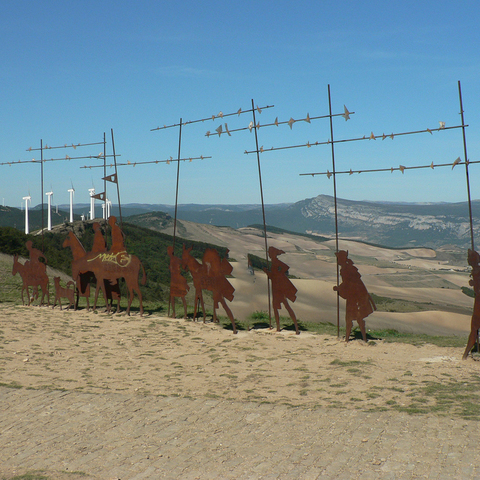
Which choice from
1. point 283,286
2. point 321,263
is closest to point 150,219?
point 321,263

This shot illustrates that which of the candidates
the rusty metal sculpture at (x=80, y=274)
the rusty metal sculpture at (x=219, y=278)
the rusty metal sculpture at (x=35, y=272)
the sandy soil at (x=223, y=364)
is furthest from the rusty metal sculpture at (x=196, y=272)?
the rusty metal sculpture at (x=35, y=272)

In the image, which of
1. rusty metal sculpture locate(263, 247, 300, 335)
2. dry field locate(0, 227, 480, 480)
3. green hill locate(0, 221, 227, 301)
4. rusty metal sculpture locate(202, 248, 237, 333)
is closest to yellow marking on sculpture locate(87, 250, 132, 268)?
dry field locate(0, 227, 480, 480)

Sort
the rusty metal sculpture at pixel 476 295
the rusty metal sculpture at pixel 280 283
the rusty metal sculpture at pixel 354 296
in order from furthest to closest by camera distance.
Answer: the rusty metal sculpture at pixel 280 283, the rusty metal sculpture at pixel 354 296, the rusty metal sculpture at pixel 476 295

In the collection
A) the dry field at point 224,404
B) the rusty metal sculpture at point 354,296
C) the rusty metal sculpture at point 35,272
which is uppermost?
the rusty metal sculpture at point 35,272

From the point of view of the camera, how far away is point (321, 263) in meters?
77.6

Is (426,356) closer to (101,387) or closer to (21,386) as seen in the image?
(101,387)

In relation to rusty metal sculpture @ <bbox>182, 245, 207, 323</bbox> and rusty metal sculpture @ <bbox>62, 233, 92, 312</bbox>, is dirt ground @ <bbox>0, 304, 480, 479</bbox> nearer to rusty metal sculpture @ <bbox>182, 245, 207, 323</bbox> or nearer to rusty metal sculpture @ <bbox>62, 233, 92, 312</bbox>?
rusty metal sculpture @ <bbox>182, 245, 207, 323</bbox>

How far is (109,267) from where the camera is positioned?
59.4 feet

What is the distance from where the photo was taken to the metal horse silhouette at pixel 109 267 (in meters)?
17.7

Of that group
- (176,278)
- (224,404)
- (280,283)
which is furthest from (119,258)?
(224,404)

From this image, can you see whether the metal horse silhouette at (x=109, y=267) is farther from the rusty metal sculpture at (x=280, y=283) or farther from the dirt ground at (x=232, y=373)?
the rusty metal sculpture at (x=280, y=283)

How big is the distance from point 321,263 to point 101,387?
6903 centimetres

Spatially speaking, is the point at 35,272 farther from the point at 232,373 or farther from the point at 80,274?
the point at 232,373

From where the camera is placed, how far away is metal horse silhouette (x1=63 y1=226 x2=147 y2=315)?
17.7m
